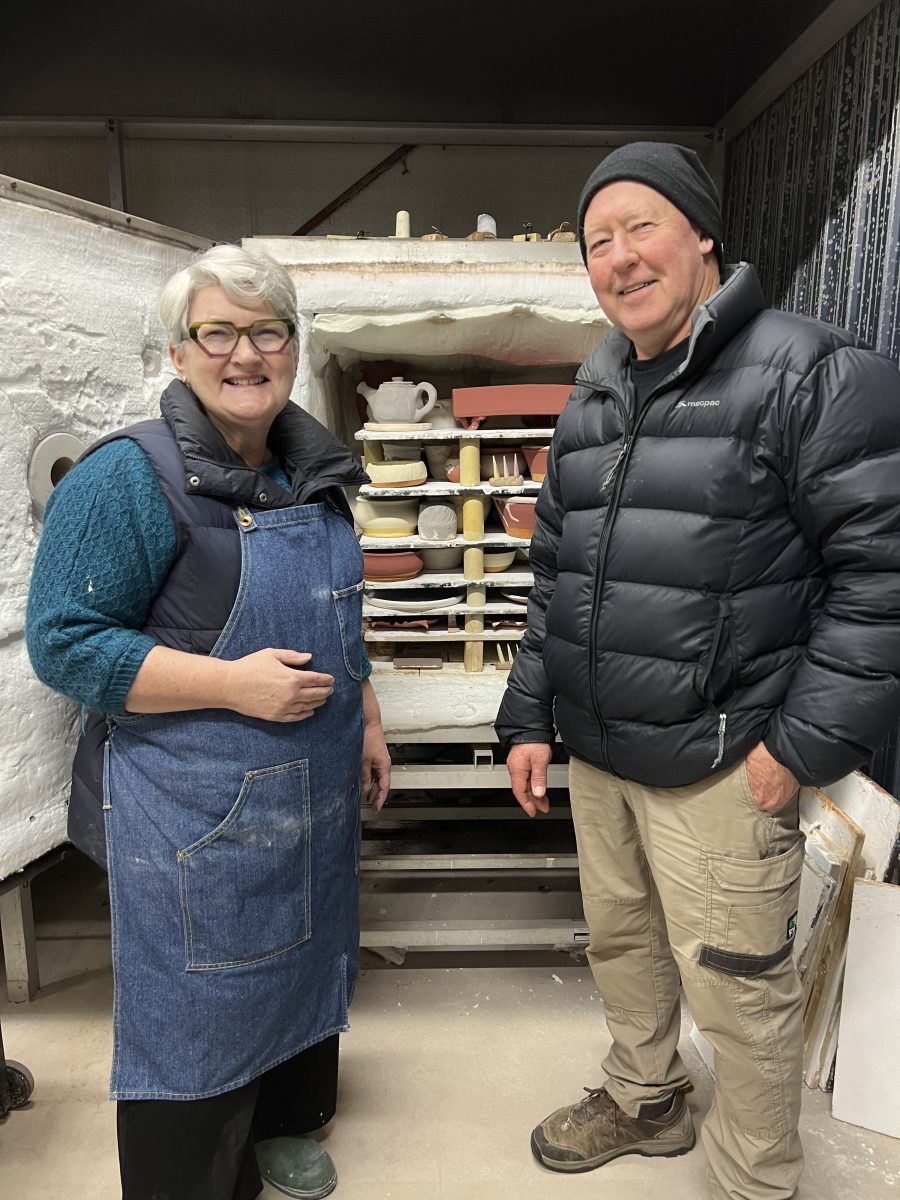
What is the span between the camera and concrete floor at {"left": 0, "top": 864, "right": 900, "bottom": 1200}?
1502 millimetres

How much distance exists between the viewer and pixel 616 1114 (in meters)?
1.56

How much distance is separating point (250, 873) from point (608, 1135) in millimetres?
962

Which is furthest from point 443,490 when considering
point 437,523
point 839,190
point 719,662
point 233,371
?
point 839,190

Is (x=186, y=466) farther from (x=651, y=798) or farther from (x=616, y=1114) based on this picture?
(x=616, y=1114)

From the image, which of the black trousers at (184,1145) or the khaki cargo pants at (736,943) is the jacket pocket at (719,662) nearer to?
the khaki cargo pants at (736,943)

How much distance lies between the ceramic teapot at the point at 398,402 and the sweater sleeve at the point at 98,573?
1.05 meters

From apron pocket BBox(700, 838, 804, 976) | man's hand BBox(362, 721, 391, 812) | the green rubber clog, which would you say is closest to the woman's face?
man's hand BBox(362, 721, 391, 812)

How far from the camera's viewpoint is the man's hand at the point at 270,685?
110cm

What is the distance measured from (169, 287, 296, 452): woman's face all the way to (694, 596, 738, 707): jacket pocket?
0.74m

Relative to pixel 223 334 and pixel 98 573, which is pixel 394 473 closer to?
pixel 223 334

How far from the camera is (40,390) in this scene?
147 cm

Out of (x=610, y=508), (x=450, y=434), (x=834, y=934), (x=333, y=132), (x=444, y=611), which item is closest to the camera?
(x=610, y=508)

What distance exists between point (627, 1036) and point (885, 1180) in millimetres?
556

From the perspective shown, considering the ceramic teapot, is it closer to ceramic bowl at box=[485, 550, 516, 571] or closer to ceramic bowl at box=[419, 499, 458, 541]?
ceramic bowl at box=[419, 499, 458, 541]
